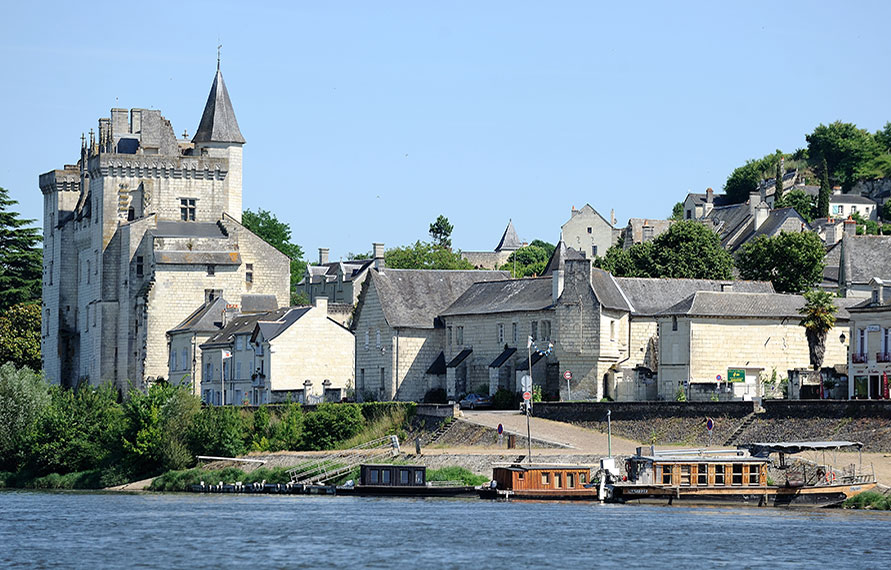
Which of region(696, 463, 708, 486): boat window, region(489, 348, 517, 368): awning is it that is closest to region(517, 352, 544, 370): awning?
region(489, 348, 517, 368): awning

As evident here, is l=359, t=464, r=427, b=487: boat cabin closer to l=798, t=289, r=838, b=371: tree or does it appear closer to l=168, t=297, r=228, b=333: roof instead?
l=798, t=289, r=838, b=371: tree

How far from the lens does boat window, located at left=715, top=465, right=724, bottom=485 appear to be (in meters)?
53.6

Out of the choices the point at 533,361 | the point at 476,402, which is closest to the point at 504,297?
the point at 533,361

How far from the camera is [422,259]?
130000mm

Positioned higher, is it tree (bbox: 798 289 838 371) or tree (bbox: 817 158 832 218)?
tree (bbox: 817 158 832 218)

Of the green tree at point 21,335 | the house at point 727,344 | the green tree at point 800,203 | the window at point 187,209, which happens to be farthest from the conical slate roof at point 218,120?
the green tree at point 800,203

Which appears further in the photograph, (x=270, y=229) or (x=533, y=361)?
(x=270, y=229)

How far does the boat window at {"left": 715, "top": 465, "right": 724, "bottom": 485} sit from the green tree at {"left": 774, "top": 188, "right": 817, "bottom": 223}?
282 feet

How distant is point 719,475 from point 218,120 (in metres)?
59.5

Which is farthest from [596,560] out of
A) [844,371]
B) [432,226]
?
[432,226]

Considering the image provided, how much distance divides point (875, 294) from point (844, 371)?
6.90 meters

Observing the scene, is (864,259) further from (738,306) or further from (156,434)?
(156,434)

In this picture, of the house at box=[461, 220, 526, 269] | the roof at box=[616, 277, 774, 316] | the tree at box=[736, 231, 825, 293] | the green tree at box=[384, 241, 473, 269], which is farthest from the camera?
the house at box=[461, 220, 526, 269]

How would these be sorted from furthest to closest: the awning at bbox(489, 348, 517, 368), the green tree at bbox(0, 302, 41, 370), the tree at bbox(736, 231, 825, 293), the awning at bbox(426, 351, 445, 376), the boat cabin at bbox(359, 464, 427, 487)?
the green tree at bbox(0, 302, 41, 370)
the tree at bbox(736, 231, 825, 293)
the awning at bbox(426, 351, 445, 376)
the awning at bbox(489, 348, 517, 368)
the boat cabin at bbox(359, 464, 427, 487)
